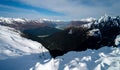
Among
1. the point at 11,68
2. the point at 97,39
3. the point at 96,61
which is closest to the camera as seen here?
Answer: the point at 96,61

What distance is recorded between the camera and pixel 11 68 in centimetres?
2269

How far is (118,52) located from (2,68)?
1676 cm

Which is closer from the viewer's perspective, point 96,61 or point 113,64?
point 113,64

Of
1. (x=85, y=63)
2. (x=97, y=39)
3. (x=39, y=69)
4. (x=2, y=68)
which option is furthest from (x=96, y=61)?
(x=97, y=39)

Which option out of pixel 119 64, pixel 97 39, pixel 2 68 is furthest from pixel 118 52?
pixel 97 39

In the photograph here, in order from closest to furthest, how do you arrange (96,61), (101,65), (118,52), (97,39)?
(101,65) < (96,61) < (118,52) < (97,39)

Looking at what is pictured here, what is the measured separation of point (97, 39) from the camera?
192 meters

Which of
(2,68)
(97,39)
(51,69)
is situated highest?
(51,69)

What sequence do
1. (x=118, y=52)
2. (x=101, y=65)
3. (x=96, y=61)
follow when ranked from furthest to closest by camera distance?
(x=118, y=52)
(x=96, y=61)
(x=101, y=65)

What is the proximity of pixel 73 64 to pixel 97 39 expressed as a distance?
184 metres

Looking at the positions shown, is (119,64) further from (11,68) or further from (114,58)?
(11,68)

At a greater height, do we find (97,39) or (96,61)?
(96,61)

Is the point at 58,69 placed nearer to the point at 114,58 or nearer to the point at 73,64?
the point at 73,64

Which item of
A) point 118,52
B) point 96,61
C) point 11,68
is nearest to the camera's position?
point 96,61
